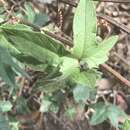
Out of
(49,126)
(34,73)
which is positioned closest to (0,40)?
(34,73)

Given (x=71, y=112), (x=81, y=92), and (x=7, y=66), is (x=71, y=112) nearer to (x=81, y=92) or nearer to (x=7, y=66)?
(x=81, y=92)

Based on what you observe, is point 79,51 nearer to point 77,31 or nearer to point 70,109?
point 77,31

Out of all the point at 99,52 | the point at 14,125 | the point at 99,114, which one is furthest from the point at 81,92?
the point at 99,52

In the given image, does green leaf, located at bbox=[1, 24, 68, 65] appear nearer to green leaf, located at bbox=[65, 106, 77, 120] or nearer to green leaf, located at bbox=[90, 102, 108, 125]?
green leaf, located at bbox=[90, 102, 108, 125]

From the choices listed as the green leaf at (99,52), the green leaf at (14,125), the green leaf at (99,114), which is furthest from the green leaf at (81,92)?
the green leaf at (99,52)

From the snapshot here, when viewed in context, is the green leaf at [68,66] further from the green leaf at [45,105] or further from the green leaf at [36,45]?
the green leaf at [45,105]
